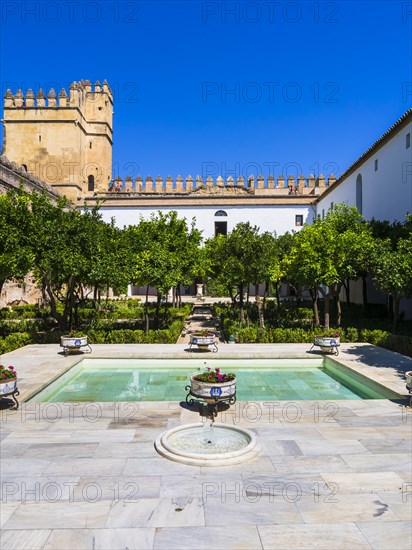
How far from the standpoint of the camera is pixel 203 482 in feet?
18.1

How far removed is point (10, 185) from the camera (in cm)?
2592

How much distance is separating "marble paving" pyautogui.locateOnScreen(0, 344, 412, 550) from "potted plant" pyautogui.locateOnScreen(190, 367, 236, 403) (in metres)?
0.36

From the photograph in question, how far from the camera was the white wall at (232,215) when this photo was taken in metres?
43.0

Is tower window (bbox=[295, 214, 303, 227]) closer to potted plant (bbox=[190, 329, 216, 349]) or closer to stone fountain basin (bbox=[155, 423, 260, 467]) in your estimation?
potted plant (bbox=[190, 329, 216, 349])

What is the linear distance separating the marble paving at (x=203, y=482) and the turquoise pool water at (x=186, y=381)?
4.31 feet

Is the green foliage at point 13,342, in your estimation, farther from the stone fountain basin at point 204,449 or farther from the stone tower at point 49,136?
the stone tower at point 49,136

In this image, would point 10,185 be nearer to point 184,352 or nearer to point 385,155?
point 184,352

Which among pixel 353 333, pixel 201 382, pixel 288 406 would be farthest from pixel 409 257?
pixel 201 382

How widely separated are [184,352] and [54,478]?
8605 mm

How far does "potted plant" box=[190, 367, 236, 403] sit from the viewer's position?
8.30 metres

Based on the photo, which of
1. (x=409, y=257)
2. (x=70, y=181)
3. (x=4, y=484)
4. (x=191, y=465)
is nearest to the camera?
(x=4, y=484)

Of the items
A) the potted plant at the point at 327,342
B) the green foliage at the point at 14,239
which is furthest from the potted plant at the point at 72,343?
the potted plant at the point at 327,342

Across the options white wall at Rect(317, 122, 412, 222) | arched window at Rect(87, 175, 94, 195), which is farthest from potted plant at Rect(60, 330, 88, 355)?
arched window at Rect(87, 175, 94, 195)

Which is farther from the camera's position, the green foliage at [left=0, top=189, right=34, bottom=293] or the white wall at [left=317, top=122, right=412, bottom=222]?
the white wall at [left=317, top=122, right=412, bottom=222]
